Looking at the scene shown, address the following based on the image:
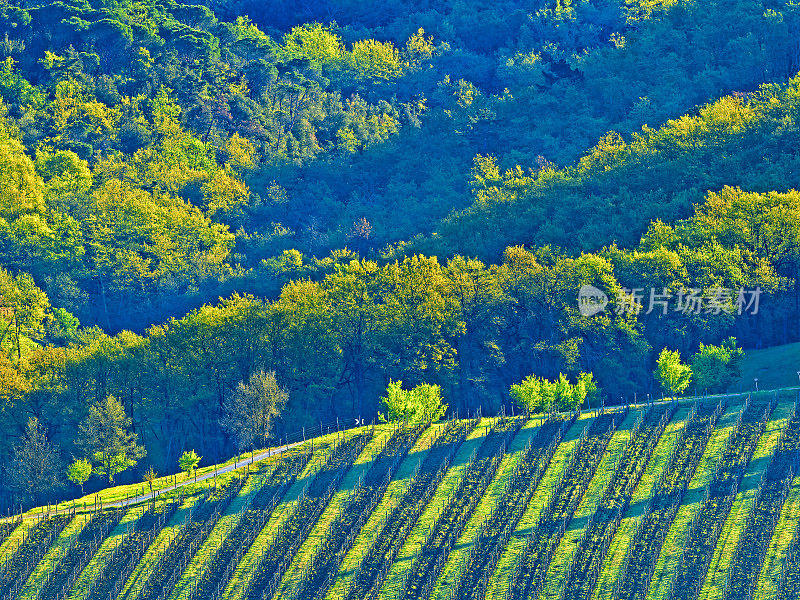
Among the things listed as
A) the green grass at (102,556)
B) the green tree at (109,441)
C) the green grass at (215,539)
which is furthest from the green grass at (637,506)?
A: the green tree at (109,441)

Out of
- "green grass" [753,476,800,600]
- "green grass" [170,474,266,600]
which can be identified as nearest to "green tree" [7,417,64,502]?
"green grass" [170,474,266,600]

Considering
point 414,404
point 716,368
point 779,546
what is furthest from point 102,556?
point 716,368

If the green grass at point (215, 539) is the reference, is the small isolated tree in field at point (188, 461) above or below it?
below

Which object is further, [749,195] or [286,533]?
[749,195]

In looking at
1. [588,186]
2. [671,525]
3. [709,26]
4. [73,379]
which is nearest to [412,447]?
[671,525]

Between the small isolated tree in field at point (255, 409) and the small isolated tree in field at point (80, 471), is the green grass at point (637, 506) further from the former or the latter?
the small isolated tree in field at point (80, 471)

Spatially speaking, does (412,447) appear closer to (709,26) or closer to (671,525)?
(671,525)

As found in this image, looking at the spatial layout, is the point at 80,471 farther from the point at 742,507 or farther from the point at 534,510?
the point at 742,507
